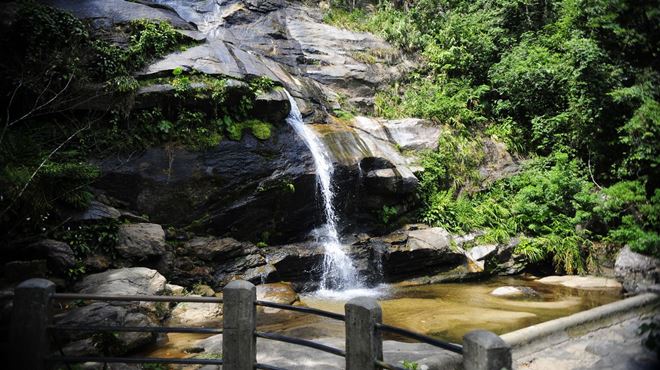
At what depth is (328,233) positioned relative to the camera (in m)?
12.7

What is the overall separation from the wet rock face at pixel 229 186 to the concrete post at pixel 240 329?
22.5 ft

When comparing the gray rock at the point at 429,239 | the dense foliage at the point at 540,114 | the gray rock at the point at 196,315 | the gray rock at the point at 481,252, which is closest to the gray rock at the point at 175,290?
the gray rock at the point at 196,315

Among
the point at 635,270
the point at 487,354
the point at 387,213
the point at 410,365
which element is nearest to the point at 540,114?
the point at 635,270

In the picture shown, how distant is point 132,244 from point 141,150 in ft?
9.03

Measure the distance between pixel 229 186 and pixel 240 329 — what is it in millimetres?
7187

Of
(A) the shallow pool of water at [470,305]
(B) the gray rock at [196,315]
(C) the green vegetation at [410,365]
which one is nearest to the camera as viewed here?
(C) the green vegetation at [410,365]

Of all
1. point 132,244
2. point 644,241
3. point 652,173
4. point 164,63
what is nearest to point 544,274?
point 644,241

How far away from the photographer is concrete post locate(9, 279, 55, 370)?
14.5 ft

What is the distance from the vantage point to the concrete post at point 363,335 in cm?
386

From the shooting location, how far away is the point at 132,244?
9188 mm

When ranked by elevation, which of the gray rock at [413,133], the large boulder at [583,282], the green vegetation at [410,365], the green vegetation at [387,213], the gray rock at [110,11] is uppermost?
the gray rock at [110,11]

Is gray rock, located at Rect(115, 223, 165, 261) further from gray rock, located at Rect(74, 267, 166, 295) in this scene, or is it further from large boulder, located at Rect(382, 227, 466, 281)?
large boulder, located at Rect(382, 227, 466, 281)

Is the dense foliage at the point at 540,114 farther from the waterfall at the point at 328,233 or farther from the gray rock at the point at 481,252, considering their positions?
the waterfall at the point at 328,233

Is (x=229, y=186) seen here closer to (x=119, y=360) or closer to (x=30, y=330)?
(x=30, y=330)
